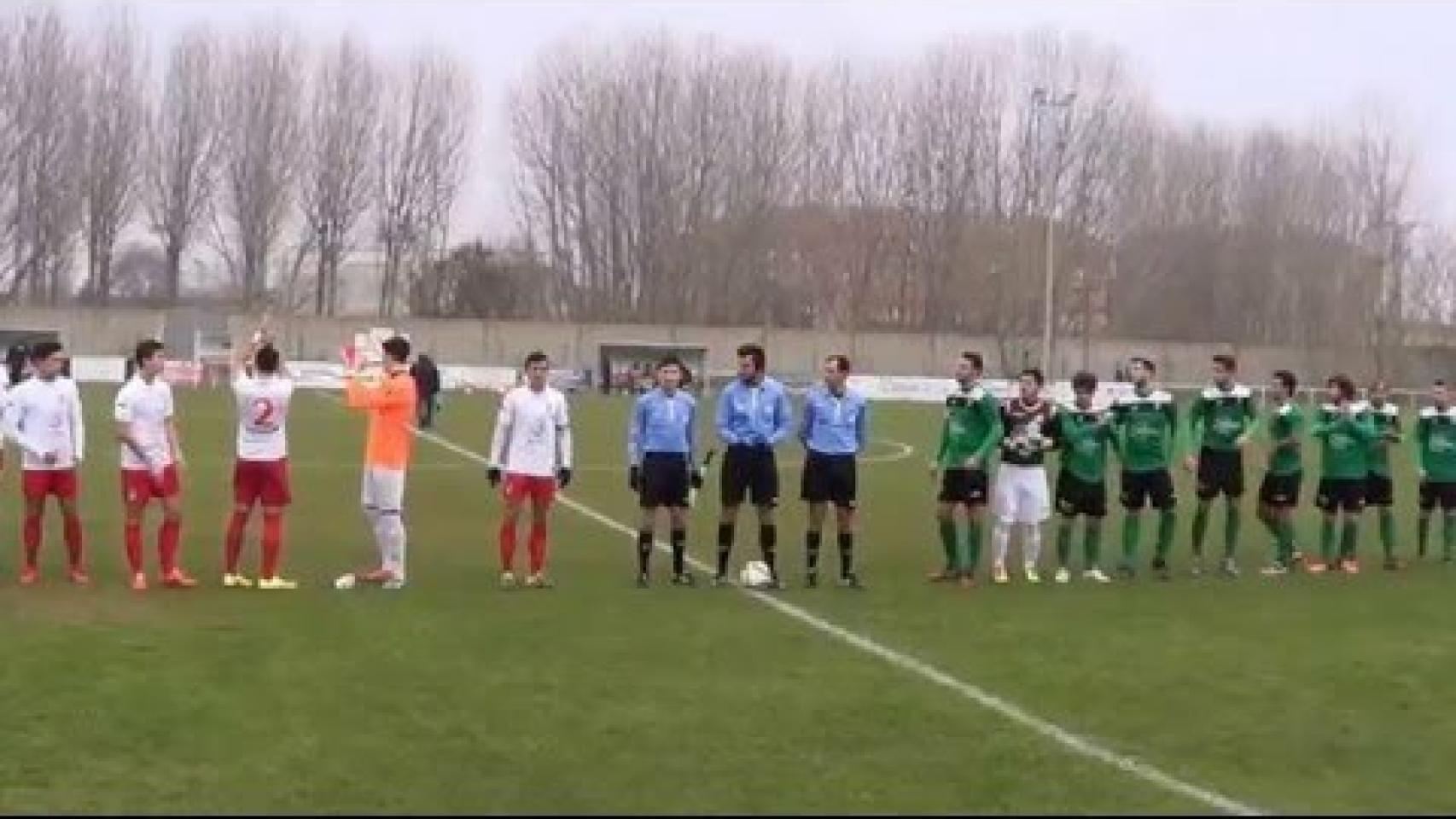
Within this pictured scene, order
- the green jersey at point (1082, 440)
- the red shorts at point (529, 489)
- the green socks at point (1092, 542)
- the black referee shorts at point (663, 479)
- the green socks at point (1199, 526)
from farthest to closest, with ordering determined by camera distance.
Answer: the green socks at point (1199, 526)
the green socks at point (1092, 542)
the green jersey at point (1082, 440)
the black referee shorts at point (663, 479)
the red shorts at point (529, 489)

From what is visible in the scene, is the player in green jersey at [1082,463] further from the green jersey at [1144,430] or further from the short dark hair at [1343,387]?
the short dark hair at [1343,387]

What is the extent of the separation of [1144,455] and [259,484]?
794cm

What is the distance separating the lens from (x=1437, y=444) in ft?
58.6

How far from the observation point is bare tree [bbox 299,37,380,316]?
A: 87688 mm

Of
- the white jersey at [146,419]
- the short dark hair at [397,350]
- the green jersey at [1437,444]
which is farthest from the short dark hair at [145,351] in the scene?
the green jersey at [1437,444]

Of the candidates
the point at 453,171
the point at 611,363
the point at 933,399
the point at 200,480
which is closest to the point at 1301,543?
the point at 200,480

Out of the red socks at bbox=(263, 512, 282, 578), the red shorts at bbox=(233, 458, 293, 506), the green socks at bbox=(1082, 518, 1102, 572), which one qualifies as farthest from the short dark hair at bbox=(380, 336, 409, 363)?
the green socks at bbox=(1082, 518, 1102, 572)

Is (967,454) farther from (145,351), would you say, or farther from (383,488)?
(145,351)

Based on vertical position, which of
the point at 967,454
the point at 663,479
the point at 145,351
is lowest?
the point at 663,479

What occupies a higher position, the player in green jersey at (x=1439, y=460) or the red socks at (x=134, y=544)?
the player in green jersey at (x=1439, y=460)

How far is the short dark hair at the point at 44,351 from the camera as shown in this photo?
47.0 feet

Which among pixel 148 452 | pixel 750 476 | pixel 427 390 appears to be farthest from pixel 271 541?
pixel 427 390

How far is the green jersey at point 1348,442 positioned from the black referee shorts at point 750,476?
6.02 meters

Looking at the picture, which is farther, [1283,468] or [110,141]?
[110,141]
